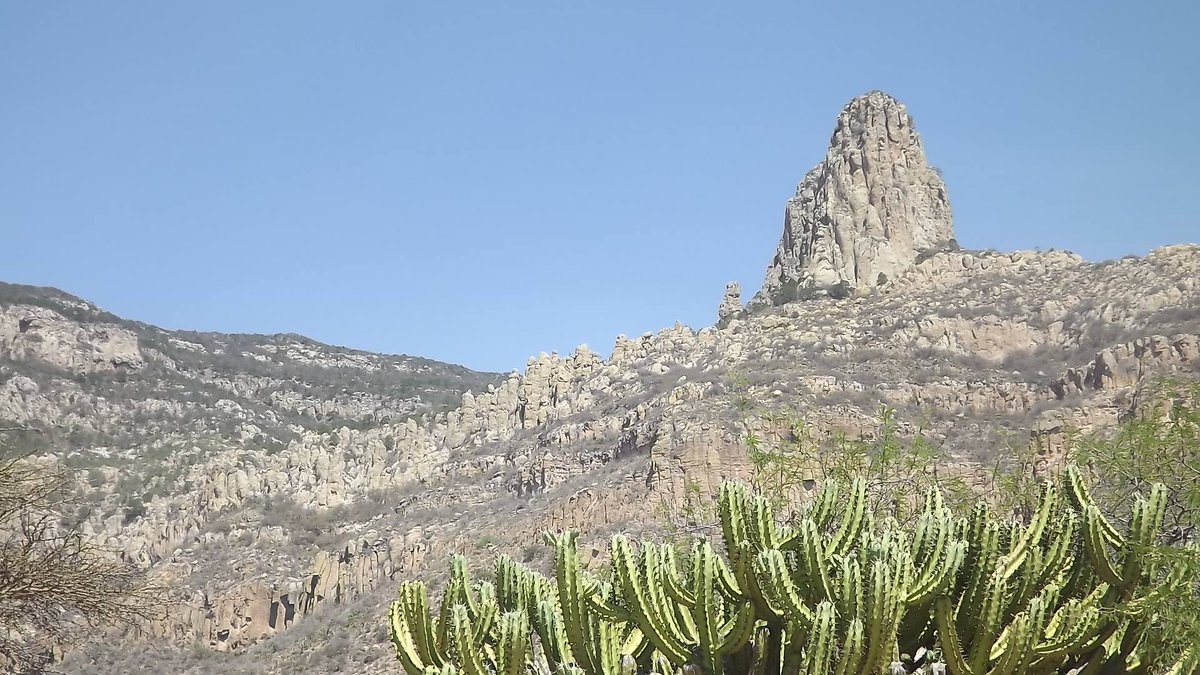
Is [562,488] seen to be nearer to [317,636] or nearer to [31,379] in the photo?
[317,636]

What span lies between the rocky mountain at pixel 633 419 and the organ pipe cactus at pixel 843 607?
14.7m

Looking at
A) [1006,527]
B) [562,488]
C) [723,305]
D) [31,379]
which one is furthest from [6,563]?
[31,379]

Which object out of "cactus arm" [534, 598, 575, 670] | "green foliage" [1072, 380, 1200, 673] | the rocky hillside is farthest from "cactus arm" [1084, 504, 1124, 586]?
the rocky hillside

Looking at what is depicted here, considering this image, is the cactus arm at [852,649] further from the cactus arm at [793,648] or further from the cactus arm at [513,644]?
the cactus arm at [513,644]

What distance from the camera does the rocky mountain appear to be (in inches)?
1297

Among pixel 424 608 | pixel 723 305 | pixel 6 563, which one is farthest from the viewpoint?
pixel 723 305

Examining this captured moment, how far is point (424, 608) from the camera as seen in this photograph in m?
9.37

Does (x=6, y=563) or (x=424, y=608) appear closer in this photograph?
(x=424, y=608)

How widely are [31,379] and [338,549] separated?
30.6m

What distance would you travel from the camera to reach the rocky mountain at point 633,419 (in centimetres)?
3294

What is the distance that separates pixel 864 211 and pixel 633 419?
19694 millimetres

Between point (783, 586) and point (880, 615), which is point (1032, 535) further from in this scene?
point (783, 586)

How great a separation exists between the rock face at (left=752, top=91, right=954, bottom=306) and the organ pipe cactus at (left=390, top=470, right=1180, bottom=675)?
41.7 meters

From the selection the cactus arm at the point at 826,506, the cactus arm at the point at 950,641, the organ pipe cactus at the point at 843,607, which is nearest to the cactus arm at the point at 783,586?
the organ pipe cactus at the point at 843,607
